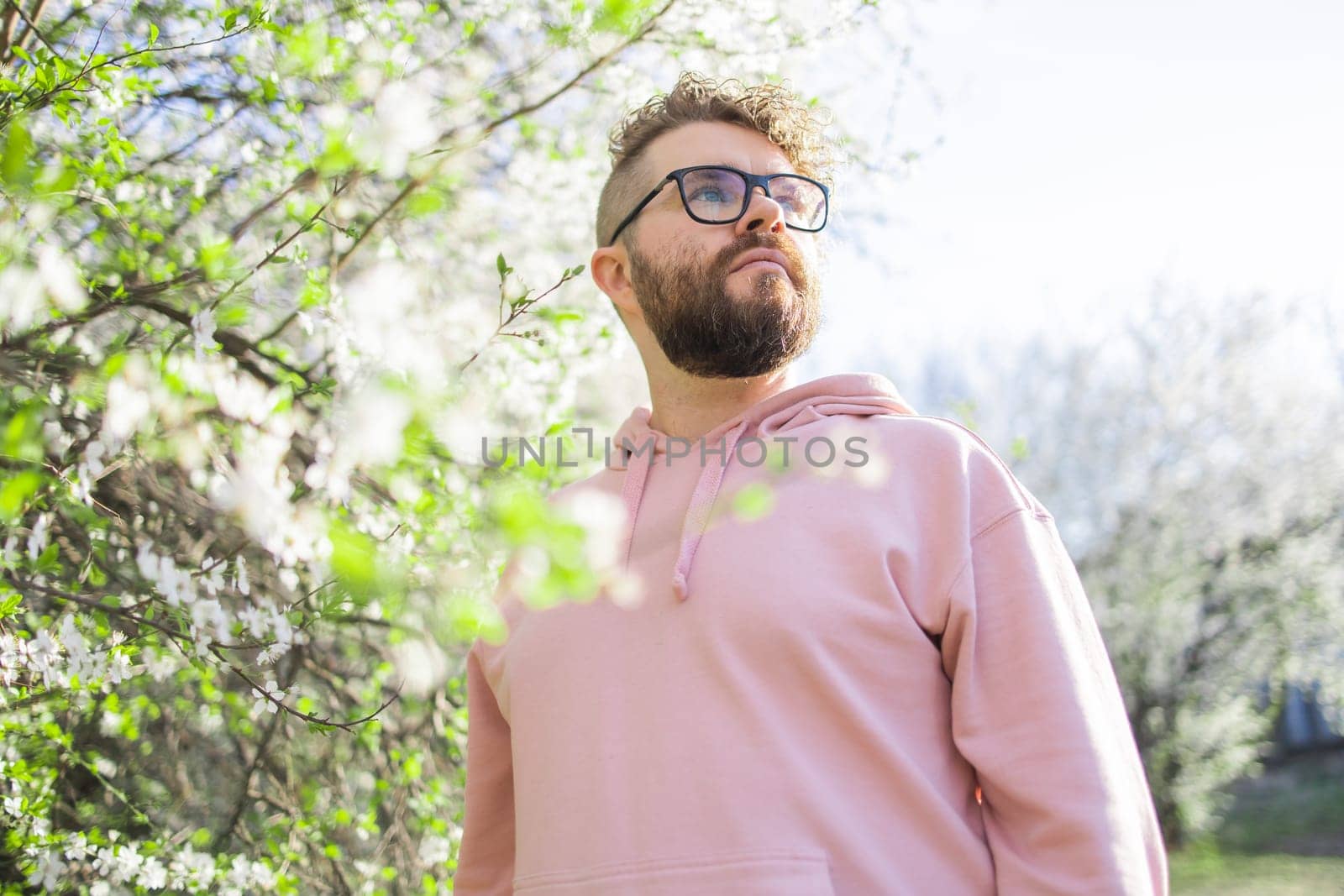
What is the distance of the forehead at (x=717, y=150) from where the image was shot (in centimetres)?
178

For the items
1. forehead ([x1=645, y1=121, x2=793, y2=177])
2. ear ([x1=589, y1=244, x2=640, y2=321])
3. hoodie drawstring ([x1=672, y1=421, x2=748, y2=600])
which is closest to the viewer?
hoodie drawstring ([x1=672, y1=421, x2=748, y2=600])

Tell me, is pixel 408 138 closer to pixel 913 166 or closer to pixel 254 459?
pixel 254 459

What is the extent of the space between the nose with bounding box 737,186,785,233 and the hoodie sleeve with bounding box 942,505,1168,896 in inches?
25.1

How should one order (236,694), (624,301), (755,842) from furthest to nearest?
1. (236,694)
2. (624,301)
3. (755,842)

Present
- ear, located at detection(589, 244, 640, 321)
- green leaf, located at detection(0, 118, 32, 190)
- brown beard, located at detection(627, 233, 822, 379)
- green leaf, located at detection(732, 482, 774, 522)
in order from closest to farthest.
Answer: green leaf, located at detection(0, 118, 32, 190) → green leaf, located at detection(732, 482, 774, 522) → brown beard, located at detection(627, 233, 822, 379) → ear, located at detection(589, 244, 640, 321)

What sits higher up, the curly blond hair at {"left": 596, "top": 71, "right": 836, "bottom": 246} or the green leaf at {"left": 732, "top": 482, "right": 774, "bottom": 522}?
the curly blond hair at {"left": 596, "top": 71, "right": 836, "bottom": 246}

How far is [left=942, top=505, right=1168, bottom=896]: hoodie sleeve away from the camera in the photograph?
1.13 m

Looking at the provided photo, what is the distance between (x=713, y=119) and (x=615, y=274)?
1.13ft

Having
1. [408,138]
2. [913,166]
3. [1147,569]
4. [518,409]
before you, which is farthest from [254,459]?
[1147,569]

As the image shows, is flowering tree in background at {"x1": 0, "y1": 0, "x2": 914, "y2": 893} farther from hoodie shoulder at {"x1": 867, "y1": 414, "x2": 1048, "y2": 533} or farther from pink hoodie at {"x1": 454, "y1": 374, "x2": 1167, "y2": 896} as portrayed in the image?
hoodie shoulder at {"x1": 867, "y1": 414, "x2": 1048, "y2": 533}

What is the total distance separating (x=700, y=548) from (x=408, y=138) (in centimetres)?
74

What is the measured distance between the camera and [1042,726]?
1188 millimetres

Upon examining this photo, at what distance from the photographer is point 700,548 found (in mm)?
1451

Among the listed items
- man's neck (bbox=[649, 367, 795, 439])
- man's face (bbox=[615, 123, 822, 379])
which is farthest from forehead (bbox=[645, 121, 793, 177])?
man's neck (bbox=[649, 367, 795, 439])
